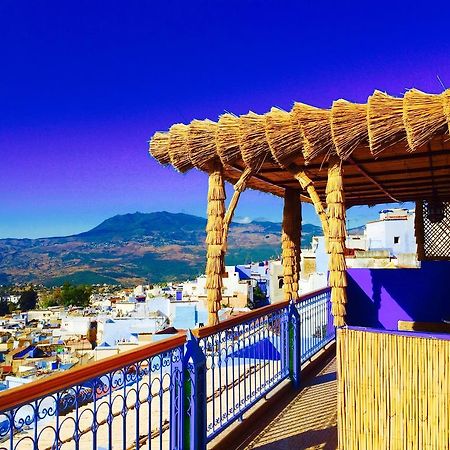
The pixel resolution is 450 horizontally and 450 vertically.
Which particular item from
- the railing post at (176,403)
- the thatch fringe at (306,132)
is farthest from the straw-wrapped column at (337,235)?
the railing post at (176,403)

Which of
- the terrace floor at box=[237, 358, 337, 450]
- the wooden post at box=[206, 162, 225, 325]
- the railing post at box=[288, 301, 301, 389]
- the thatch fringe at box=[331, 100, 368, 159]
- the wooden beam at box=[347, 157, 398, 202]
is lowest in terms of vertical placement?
the terrace floor at box=[237, 358, 337, 450]

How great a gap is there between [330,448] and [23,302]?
3108 inches

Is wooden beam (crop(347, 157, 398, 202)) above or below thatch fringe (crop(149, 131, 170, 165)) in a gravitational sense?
below

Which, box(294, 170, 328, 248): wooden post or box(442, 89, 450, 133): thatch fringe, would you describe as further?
box(294, 170, 328, 248): wooden post

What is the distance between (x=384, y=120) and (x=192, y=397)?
2.30 m

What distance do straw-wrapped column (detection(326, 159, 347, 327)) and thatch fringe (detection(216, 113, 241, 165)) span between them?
0.82 metres

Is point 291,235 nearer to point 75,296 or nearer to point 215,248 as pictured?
point 215,248

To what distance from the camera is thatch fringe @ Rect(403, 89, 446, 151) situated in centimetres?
316

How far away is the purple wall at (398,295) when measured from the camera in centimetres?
710

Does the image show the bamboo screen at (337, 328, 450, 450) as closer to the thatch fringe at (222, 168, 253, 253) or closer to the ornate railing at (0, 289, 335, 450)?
the ornate railing at (0, 289, 335, 450)

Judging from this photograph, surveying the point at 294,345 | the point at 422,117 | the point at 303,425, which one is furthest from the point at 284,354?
the point at 422,117

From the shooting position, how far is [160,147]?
4.39m

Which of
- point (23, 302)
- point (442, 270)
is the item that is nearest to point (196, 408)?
point (442, 270)

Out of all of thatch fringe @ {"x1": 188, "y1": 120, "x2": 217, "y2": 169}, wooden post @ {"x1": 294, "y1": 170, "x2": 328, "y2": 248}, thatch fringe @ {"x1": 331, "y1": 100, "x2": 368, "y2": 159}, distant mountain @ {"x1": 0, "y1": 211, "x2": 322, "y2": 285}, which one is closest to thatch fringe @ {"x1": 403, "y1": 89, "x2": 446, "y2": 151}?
thatch fringe @ {"x1": 331, "y1": 100, "x2": 368, "y2": 159}
